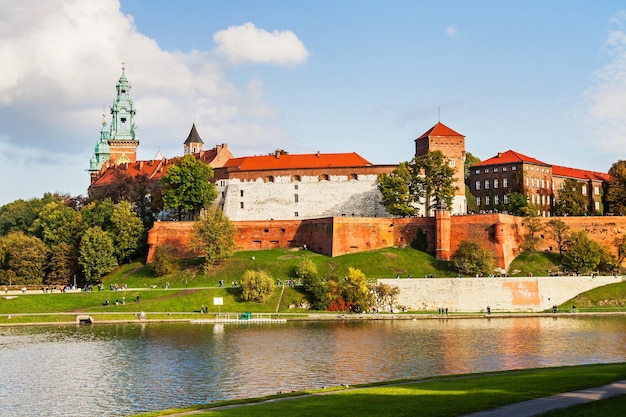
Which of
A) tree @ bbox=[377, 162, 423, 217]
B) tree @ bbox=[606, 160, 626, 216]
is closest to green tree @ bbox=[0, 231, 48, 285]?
tree @ bbox=[377, 162, 423, 217]

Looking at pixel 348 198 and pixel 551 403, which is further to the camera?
pixel 348 198

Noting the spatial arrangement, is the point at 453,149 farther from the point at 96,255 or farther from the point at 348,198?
the point at 96,255

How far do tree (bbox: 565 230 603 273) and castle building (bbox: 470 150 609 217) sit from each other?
58.4 ft

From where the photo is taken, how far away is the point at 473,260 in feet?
194

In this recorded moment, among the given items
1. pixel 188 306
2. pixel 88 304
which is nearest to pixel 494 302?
pixel 188 306

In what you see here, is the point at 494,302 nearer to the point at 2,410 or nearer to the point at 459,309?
the point at 459,309

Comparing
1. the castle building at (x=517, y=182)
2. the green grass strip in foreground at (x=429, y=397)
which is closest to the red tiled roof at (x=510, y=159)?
the castle building at (x=517, y=182)

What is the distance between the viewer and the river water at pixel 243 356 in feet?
86.0

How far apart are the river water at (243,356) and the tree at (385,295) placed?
6.37m

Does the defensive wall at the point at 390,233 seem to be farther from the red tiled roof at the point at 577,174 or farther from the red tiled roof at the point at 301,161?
the red tiled roof at the point at 577,174

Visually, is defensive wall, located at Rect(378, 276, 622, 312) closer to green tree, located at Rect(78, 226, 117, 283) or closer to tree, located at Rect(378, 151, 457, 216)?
tree, located at Rect(378, 151, 457, 216)

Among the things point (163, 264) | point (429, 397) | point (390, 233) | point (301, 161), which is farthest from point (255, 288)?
point (429, 397)

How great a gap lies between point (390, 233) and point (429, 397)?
157 feet

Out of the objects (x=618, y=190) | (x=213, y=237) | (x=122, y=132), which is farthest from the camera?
(x=122, y=132)
